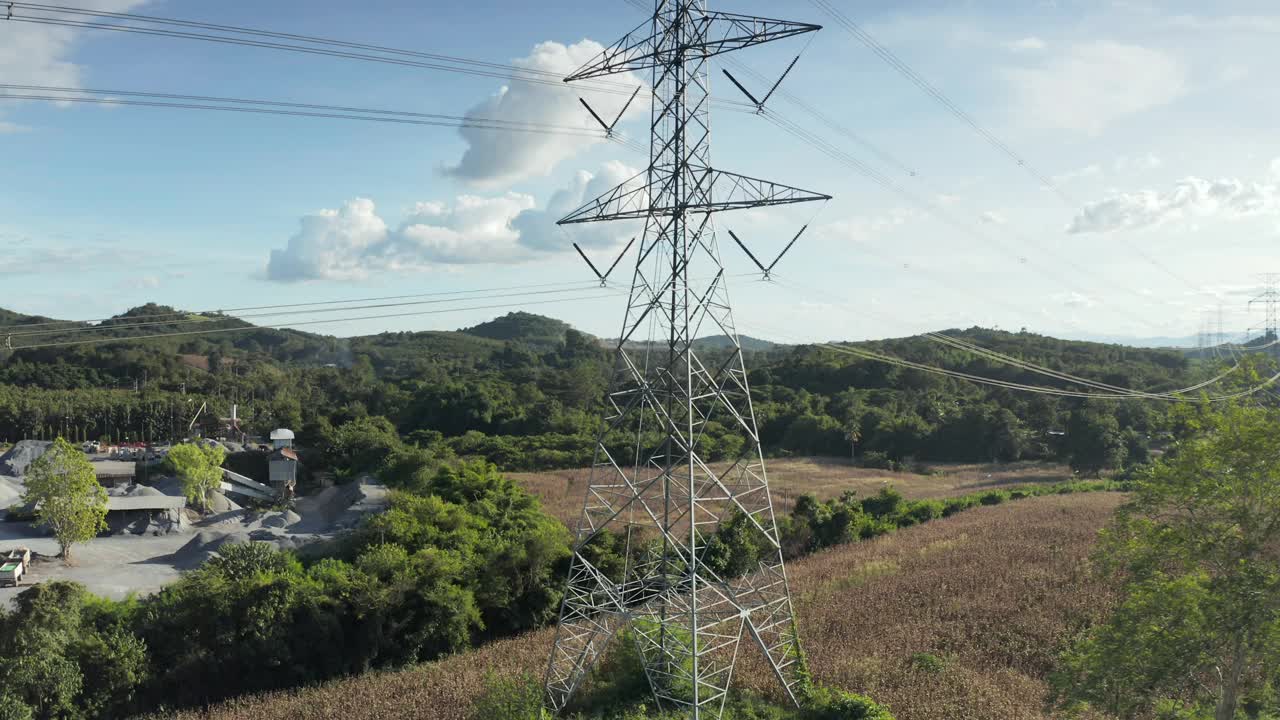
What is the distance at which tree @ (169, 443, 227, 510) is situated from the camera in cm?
4534

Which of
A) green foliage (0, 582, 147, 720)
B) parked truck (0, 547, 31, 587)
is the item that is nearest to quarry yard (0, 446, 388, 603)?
parked truck (0, 547, 31, 587)

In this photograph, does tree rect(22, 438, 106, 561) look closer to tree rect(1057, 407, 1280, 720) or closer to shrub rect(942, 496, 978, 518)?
tree rect(1057, 407, 1280, 720)

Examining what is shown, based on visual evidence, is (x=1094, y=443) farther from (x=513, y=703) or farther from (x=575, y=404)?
(x=513, y=703)

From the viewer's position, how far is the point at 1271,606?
10.3 meters

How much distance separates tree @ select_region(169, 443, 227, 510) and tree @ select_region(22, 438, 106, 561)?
41.9 ft

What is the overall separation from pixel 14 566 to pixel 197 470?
1654cm

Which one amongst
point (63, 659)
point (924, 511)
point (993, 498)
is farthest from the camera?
point (993, 498)

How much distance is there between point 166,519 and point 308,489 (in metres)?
16.0

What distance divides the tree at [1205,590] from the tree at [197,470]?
46650 mm

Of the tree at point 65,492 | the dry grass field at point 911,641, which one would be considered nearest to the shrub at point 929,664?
the dry grass field at point 911,641

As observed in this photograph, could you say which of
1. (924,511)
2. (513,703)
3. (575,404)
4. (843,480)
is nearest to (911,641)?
(513,703)

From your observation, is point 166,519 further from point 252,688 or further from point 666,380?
point 666,380

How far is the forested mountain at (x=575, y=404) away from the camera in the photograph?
59281 mm

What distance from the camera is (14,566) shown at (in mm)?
29000
